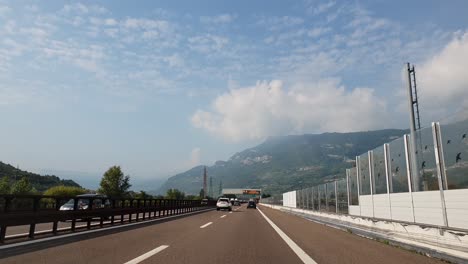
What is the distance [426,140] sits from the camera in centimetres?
1316

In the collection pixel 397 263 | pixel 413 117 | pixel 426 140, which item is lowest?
pixel 397 263

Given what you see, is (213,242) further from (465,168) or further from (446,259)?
(465,168)

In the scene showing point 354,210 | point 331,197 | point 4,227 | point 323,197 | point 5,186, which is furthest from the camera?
point 5,186

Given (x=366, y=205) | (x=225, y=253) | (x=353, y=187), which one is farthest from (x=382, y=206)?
(x=225, y=253)

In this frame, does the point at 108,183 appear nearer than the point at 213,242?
No

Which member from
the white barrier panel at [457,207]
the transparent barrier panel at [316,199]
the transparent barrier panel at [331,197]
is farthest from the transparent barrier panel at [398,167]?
the transparent barrier panel at [316,199]

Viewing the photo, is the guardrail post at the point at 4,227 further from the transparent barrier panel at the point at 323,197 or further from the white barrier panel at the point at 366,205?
the transparent barrier panel at the point at 323,197

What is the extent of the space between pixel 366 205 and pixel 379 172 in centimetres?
197

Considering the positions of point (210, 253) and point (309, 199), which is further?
point (309, 199)

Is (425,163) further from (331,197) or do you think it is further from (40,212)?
(40,212)

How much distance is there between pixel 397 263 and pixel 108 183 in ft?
364

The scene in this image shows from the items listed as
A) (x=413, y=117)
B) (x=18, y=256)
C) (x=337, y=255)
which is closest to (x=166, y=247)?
(x=18, y=256)

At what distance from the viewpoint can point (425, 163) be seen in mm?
13227

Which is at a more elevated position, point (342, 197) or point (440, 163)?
point (440, 163)
